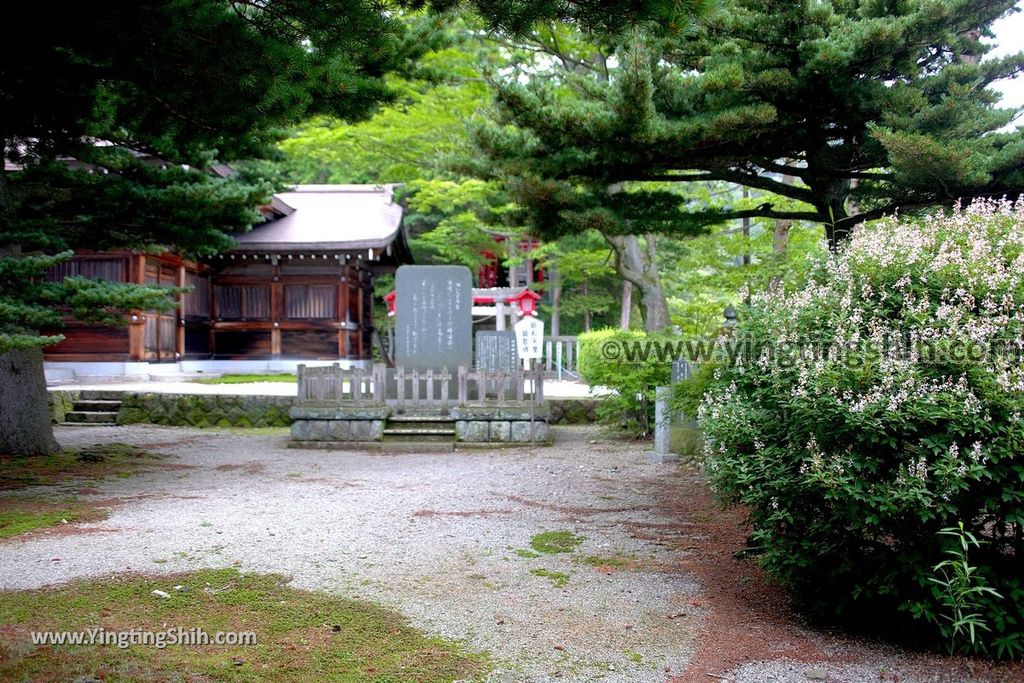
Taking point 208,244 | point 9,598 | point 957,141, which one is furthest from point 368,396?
point 957,141

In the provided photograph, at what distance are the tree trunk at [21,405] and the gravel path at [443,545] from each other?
173 cm

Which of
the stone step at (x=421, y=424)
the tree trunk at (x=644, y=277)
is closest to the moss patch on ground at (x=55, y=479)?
the stone step at (x=421, y=424)

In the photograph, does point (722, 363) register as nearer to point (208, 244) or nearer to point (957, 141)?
point (957, 141)

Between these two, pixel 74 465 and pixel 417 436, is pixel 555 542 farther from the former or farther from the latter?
pixel 74 465

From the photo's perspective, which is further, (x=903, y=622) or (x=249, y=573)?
(x=249, y=573)

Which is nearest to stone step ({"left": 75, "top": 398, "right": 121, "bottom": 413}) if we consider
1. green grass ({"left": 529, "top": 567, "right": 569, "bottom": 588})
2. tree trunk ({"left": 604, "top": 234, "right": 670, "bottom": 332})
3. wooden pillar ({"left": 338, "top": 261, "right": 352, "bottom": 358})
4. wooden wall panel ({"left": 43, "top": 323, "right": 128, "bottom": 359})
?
wooden wall panel ({"left": 43, "top": 323, "right": 128, "bottom": 359})

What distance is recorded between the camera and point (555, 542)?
539 cm

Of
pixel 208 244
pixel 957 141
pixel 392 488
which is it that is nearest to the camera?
pixel 957 141

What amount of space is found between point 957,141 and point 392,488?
596 cm

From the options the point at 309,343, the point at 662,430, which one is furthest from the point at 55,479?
the point at 309,343

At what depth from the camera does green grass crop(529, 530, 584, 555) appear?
517 cm

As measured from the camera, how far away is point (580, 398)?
44.3 ft

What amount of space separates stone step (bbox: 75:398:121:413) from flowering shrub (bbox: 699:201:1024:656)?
39.9ft

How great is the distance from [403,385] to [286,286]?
10862mm
